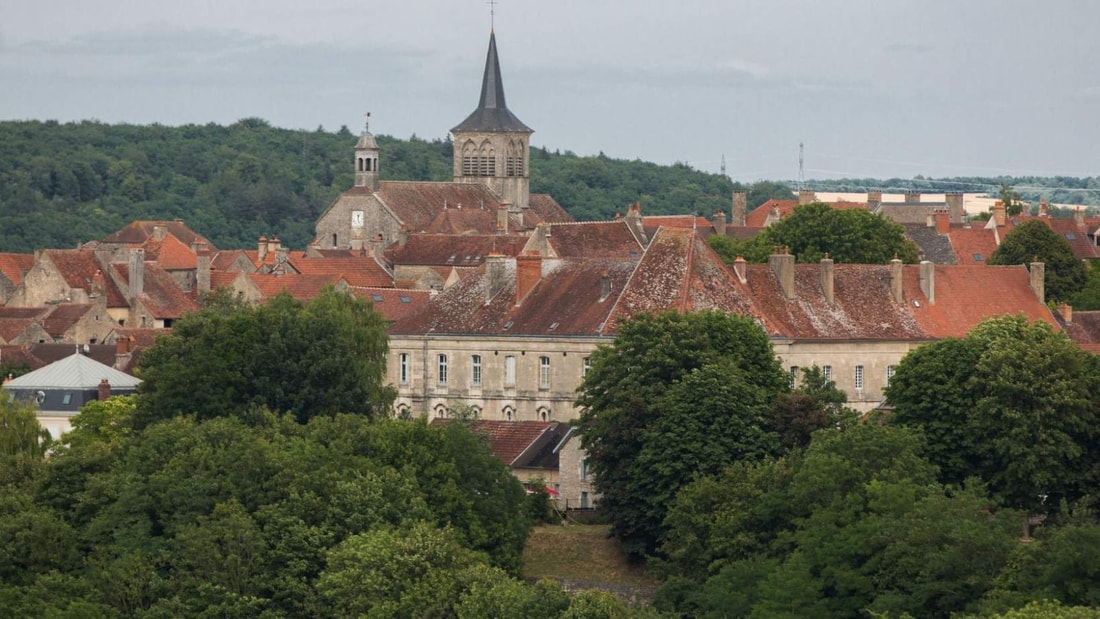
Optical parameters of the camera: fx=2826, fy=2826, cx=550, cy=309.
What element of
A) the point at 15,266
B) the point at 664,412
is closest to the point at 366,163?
the point at 15,266

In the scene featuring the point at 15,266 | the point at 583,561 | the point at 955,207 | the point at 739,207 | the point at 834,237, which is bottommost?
the point at 583,561

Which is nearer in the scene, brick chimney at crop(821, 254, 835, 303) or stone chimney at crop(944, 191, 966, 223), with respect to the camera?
brick chimney at crop(821, 254, 835, 303)

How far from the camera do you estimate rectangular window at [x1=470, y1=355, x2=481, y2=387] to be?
89938mm

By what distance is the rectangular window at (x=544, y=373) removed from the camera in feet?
288

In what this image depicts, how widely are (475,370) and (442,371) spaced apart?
1525mm

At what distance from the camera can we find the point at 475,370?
90.1m

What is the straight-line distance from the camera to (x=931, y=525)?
198ft

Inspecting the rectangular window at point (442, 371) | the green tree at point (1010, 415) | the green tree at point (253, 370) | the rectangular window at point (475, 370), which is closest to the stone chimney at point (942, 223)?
the rectangular window at point (442, 371)

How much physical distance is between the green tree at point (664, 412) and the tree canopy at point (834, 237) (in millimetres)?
28207

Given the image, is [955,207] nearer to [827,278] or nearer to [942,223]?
[942,223]

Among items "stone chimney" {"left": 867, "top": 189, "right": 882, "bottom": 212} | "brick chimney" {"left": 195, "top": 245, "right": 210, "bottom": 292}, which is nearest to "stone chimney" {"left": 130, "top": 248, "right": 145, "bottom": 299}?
"brick chimney" {"left": 195, "top": 245, "right": 210, "bottom": 292}

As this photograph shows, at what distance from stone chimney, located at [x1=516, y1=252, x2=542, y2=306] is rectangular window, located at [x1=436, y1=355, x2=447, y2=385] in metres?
3.02

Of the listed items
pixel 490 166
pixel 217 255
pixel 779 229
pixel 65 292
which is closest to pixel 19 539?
pixel 779 229

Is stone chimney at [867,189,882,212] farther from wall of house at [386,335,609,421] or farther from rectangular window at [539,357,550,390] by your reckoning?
rectangular window at [539,357,550,390]
